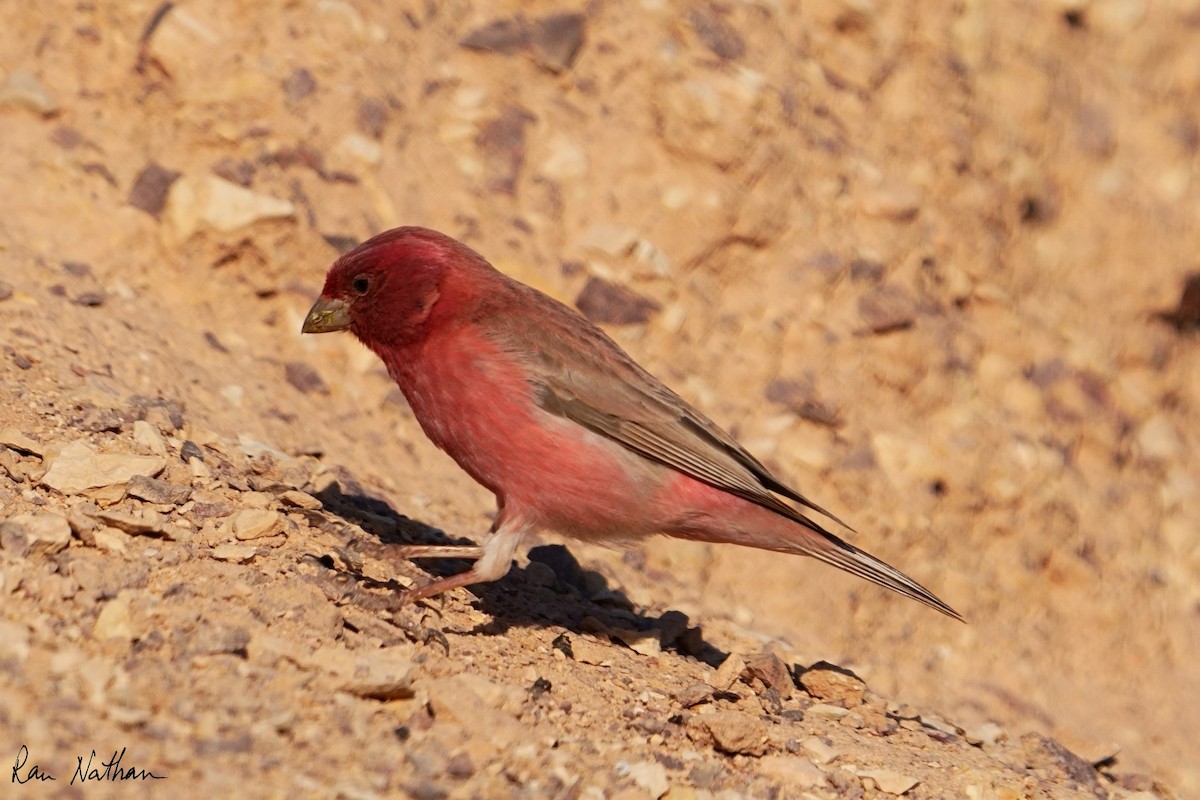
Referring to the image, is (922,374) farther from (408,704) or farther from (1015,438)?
(408,704)

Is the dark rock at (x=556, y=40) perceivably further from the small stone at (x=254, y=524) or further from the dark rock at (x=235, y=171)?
the small stone at (x=254, y=524)

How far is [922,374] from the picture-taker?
9.12 m

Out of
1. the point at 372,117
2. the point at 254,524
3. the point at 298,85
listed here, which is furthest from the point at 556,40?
the point at 254,524

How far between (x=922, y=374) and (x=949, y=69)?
8.97 ft

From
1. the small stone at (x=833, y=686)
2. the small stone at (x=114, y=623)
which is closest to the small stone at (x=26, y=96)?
the small stone at (x=114, y=623)

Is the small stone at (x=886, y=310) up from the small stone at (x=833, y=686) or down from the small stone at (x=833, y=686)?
up

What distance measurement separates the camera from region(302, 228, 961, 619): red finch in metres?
5.83

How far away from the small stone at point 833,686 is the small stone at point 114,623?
2970 millimetres

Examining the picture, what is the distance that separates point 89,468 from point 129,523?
42 centimetres

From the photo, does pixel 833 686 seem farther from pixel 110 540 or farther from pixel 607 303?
pixel 607 303

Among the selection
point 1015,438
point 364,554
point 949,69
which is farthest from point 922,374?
point 364,554

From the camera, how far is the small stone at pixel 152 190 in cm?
755

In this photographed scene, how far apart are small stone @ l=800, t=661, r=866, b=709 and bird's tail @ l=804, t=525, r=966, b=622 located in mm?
504

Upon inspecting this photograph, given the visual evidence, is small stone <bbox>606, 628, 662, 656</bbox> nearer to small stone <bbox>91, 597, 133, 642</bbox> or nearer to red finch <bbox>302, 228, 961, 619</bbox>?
red finch <bbox>302, 228, 961, 619</bbox>
